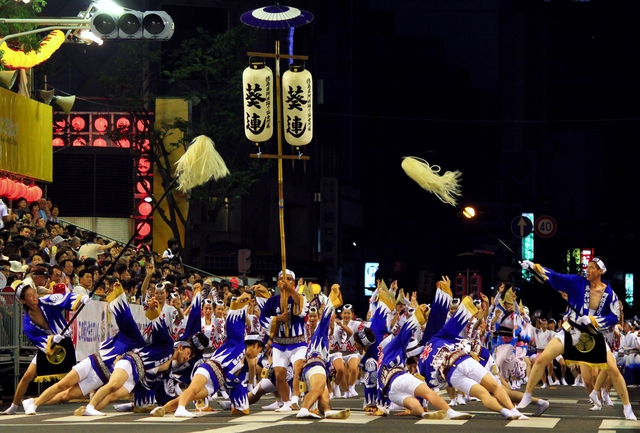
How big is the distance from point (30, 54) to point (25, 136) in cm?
235

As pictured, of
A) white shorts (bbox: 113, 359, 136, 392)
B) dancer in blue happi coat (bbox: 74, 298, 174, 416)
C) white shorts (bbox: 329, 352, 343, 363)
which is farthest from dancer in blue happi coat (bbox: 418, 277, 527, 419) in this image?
white shorts (bbox: 329, 352, 343, 363)

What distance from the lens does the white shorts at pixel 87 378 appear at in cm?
1439

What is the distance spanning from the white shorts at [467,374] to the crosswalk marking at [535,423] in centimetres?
69

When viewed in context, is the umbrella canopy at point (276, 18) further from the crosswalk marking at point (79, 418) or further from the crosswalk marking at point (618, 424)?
the crosswalk marking at point (618, 424)

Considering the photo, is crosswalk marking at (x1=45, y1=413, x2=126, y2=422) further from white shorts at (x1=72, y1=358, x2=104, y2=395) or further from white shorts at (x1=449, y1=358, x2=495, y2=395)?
white shorts at (x1=449, y1=358, x2=495, y2=395)

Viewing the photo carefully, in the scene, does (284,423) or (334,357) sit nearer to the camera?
(284,423)

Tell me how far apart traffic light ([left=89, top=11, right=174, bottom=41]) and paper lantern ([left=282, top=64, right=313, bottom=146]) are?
300 centimetres

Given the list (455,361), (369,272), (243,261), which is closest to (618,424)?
(455,361)

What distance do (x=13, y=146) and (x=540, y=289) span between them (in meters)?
22.0

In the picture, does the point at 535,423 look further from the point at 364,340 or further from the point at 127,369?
the point at 127,369

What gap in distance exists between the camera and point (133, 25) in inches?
768

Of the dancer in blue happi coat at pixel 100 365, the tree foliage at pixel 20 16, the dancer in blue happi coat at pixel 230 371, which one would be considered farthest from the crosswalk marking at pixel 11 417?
the tree foliage at pixel 20 16

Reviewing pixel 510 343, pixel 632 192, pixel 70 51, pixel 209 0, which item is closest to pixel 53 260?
pixel 510 343

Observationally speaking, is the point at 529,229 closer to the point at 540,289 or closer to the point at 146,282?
the point at 540,289
